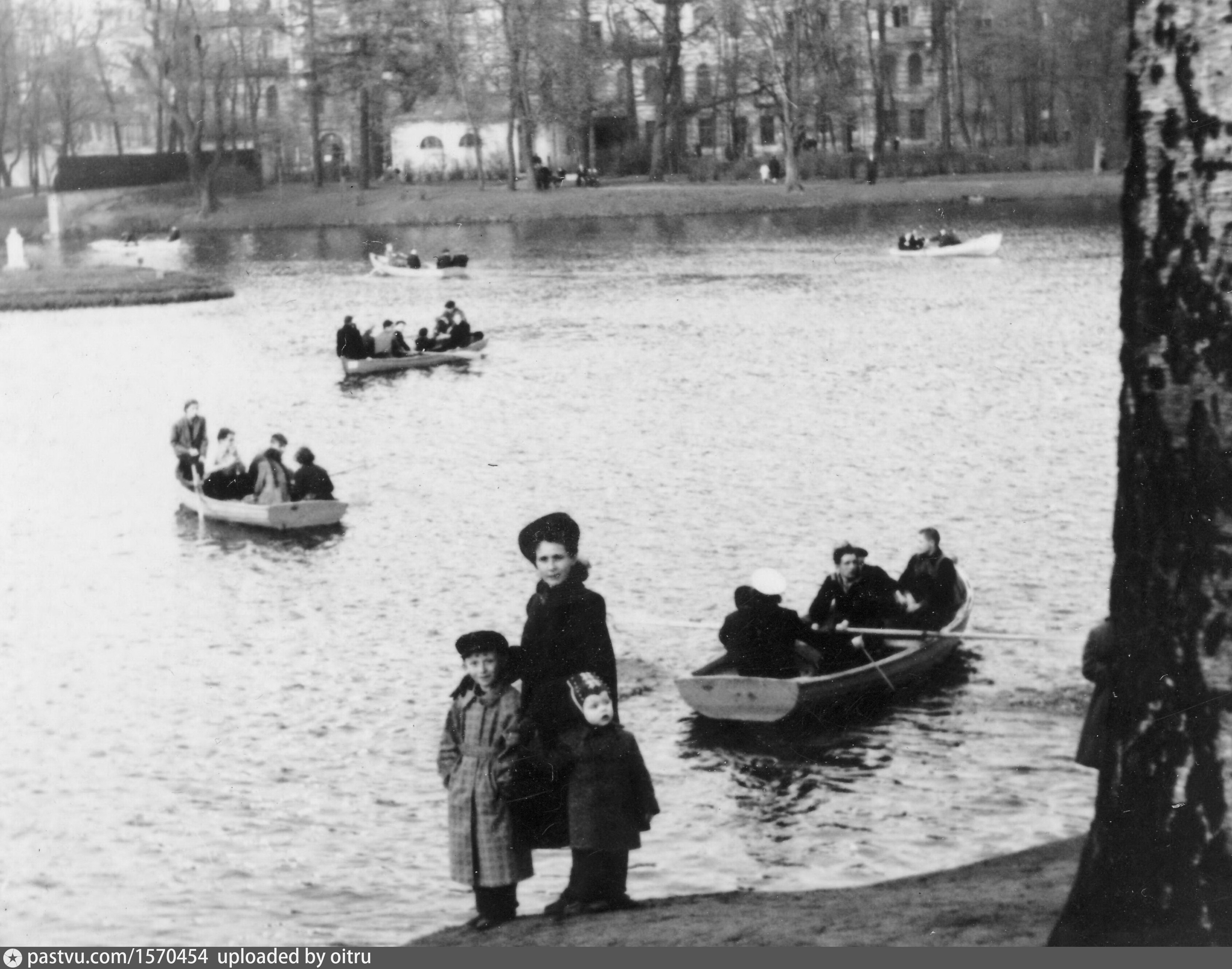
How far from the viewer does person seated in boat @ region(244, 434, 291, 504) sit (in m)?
28.0

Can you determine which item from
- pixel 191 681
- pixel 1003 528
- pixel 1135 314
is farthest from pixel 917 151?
pixel 1135 314

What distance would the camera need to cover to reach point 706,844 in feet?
50.7

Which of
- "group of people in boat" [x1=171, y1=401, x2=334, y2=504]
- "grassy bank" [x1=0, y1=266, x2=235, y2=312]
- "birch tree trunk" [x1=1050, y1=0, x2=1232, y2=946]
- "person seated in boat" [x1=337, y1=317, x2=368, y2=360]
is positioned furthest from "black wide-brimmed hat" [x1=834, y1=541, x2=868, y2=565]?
"grassy bank" [x1=0, y1=266, x2=235, y2=312]

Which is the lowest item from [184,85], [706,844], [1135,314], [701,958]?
[706,844]

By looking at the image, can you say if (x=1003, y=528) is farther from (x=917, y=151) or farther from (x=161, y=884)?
(x=917, y=151)

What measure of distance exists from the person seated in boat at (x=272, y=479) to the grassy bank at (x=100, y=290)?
3462 centimetres

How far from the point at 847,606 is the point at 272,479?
1164cm

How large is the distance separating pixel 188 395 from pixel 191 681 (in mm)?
23178

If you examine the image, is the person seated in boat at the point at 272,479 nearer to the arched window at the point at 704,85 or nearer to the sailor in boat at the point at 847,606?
the sailor in boat at the point at 847,606

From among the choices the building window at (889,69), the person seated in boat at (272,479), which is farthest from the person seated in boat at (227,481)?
the building window at (889,69)

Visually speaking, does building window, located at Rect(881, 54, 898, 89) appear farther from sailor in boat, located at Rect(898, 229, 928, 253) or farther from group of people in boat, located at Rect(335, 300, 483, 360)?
group of people in boat, located at Rect(335, 300, 483, 360)

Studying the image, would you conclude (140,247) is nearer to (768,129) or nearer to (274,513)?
(768,129)

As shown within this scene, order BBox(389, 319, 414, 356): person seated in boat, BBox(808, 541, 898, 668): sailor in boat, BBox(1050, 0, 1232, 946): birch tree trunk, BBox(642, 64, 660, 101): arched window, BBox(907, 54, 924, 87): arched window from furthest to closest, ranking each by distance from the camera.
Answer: BBox(642, 64, 660, 101): arched window < BBox(907, 54, 924, 87): arched window < BBox(389, 319, 414, 356): person seated in boat < BBox(808, 541, 898, 668): sailor in boat < BBox(1050, 0, 1232, 946): birch tree trunk

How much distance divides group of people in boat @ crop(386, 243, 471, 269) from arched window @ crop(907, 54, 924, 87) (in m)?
35.0
